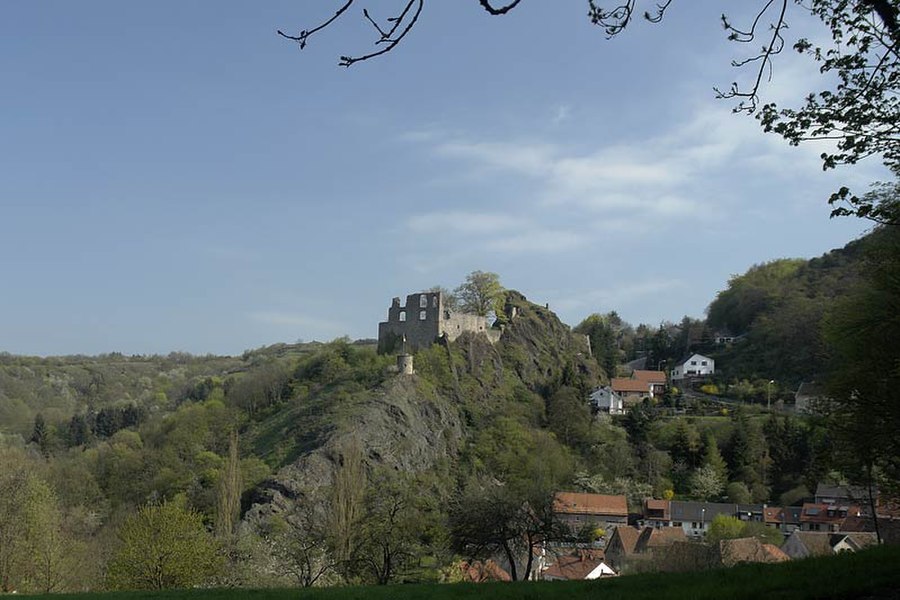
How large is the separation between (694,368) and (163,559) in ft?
292

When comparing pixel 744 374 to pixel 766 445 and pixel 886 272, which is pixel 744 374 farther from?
pixel 886 272

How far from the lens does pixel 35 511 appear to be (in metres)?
32.9

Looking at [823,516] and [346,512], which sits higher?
[346,512]

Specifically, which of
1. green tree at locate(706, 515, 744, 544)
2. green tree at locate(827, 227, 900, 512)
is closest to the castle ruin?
green tree at locate(706, 515, 744, 544)

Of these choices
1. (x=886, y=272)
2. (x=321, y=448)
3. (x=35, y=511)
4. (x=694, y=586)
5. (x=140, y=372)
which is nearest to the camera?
(x=694, y=586)

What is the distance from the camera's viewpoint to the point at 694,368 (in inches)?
4247

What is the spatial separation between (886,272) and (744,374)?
8765 centimetres

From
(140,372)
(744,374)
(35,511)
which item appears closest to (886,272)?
(35,511)

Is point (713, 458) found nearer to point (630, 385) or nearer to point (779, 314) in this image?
point (630, 385)

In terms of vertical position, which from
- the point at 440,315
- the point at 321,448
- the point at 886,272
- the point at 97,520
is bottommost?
the point at 97,520

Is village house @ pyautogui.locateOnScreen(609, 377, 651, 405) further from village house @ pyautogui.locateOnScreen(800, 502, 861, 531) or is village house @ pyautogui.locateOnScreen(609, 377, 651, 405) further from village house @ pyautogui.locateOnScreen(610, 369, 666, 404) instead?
village house @ pyautogui.locateOnScreen(800, 502, 861, 531)

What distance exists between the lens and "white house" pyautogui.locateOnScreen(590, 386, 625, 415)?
9225 centimetres

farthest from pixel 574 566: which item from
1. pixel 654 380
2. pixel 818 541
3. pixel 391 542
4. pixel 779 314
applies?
pixel 779 314

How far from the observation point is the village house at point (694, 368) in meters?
107
